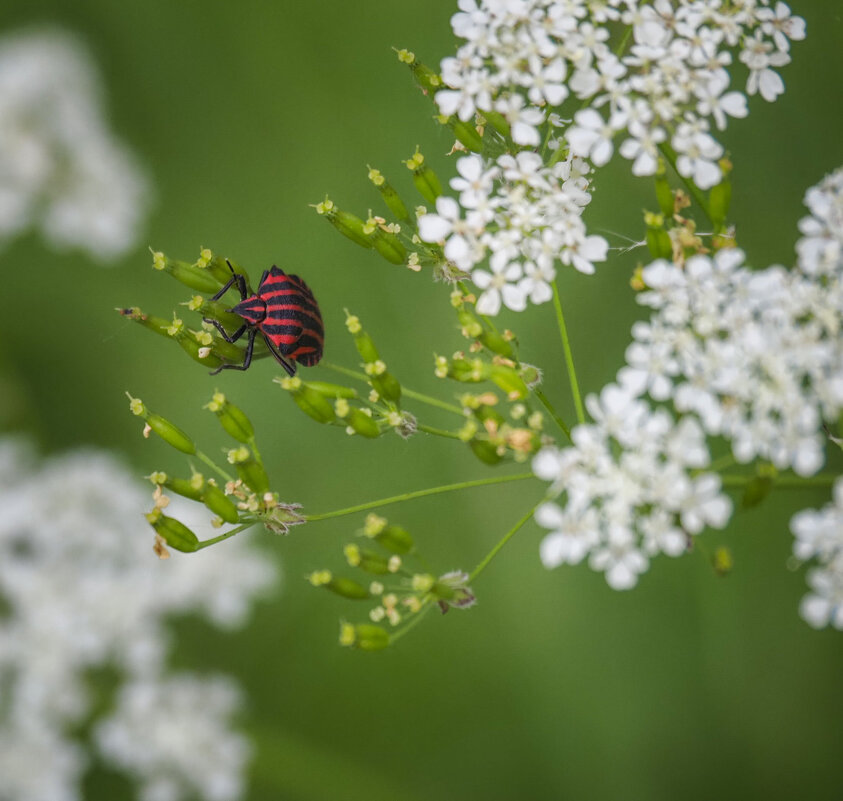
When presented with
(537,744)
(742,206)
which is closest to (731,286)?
(742,206)

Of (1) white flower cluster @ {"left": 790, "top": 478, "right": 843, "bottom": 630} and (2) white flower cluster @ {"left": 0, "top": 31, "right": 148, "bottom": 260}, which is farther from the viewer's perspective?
(2) white flower cluster @ {"left": 0, "top": 31, "right": 148, "bottom": 260}

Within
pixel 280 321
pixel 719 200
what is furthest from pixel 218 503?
pixel 719 200

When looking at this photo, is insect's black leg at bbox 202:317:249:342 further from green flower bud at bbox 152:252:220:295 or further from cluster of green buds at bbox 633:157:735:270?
cluster of green buds at bbox 633:157:735:270

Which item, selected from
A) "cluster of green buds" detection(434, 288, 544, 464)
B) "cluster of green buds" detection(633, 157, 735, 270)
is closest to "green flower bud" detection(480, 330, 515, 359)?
"cluster of green buds" detection(434, 288, 544, 464)

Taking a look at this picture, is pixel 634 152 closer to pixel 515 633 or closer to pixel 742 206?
pixel 742 206

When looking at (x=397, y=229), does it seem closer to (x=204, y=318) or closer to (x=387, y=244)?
(x=387, y=244)
